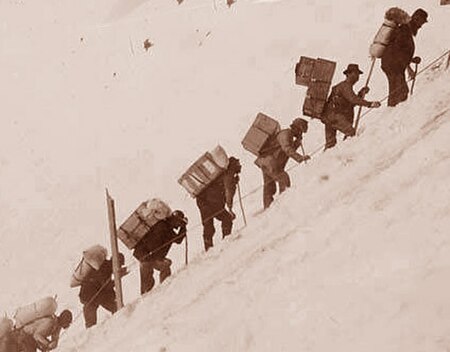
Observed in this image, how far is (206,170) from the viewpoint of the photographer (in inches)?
484

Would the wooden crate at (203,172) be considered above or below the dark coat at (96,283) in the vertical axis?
above

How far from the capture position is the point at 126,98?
27.4 meters

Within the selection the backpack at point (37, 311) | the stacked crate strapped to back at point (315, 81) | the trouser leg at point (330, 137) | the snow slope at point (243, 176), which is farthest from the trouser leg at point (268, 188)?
the backpack at point (37, 311)

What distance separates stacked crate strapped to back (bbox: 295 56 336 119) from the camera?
13.0 meters

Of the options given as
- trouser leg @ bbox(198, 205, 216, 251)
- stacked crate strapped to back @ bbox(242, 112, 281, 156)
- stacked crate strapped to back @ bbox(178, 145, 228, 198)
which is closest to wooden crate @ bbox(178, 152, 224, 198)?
stacked crate strapped to back @ bbox(178, 145, 228, 198)

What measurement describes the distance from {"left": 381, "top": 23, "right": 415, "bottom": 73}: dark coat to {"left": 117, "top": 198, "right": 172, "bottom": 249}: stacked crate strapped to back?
4.68 metres

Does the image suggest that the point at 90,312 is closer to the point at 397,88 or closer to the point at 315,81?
the point at 315,81

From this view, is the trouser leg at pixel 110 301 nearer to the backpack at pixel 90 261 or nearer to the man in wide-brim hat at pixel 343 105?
the backpack at pixel 90 261

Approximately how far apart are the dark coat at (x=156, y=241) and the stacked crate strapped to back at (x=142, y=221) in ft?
0.31

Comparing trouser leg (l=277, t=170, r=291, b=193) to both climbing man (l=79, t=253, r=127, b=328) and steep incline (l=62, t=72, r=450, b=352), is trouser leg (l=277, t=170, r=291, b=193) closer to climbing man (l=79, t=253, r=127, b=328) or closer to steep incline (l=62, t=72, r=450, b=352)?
steep incline (l=62, t=72, r=450, b=352)

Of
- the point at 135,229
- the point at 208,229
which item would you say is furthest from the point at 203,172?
the point at 135,229

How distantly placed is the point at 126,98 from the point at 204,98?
14.1 ft

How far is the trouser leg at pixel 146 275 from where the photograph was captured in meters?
12.2

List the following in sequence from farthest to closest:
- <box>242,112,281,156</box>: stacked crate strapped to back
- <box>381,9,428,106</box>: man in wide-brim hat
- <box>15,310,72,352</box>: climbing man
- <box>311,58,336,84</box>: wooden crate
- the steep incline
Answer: <box>311,58,336,84</box>: wooden crate
<box>381,9,428,106</box>: man in wide-brim hat
<box>242,112,281,156</box>: stacked crate strapped to back
<box>15,310,72,352</box>: climbing man
the steep incline
